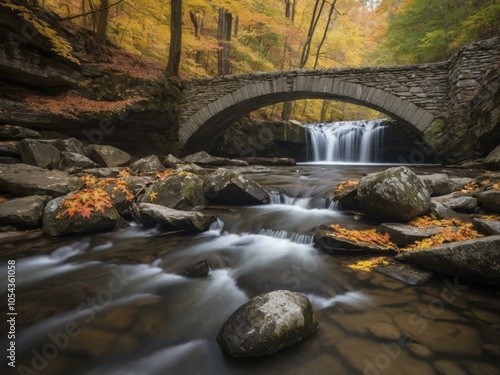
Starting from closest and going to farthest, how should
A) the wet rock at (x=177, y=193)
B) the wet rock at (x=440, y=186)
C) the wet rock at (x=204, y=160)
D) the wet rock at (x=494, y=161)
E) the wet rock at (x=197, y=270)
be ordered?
the wet rock at (x=197, y=270) → the wet rock at (x=440, y=186) → the wet rock at (x=177, y=193) → the wet rock at (x=494, y=161) → the wet rock at (x=204, y=160)

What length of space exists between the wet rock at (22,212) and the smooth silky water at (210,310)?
1.20 feet

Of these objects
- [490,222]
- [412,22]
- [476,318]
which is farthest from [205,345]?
[412,22]

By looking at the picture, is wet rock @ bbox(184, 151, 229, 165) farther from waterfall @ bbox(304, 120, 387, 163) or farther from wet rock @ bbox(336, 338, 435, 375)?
wet rock @ bbox(336, 338, 435, 375)

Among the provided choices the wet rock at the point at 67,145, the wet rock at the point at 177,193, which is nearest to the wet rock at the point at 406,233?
the wet rock at the point at 177,193

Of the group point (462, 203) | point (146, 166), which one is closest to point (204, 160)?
point (146, 166)

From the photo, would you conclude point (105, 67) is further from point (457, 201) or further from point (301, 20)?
point (301, 20)

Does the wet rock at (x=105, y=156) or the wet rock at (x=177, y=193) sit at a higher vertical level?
the wet rock at (x=105, y=156)

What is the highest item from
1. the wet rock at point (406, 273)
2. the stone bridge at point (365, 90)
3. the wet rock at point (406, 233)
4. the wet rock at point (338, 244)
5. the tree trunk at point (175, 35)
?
the tree trunk at point (175, 35)

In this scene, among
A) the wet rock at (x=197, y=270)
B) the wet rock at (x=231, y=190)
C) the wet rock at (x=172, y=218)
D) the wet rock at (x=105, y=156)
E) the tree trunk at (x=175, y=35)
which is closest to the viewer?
the wet rock at (x=197, y=270)

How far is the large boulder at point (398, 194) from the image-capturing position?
381 cm

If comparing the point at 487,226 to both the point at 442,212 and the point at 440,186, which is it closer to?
the point at 442,212

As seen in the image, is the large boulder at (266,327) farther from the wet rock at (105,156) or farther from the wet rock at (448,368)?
the wet rock at (105,156)

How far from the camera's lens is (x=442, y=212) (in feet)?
12.6

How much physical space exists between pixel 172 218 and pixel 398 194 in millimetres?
3406
